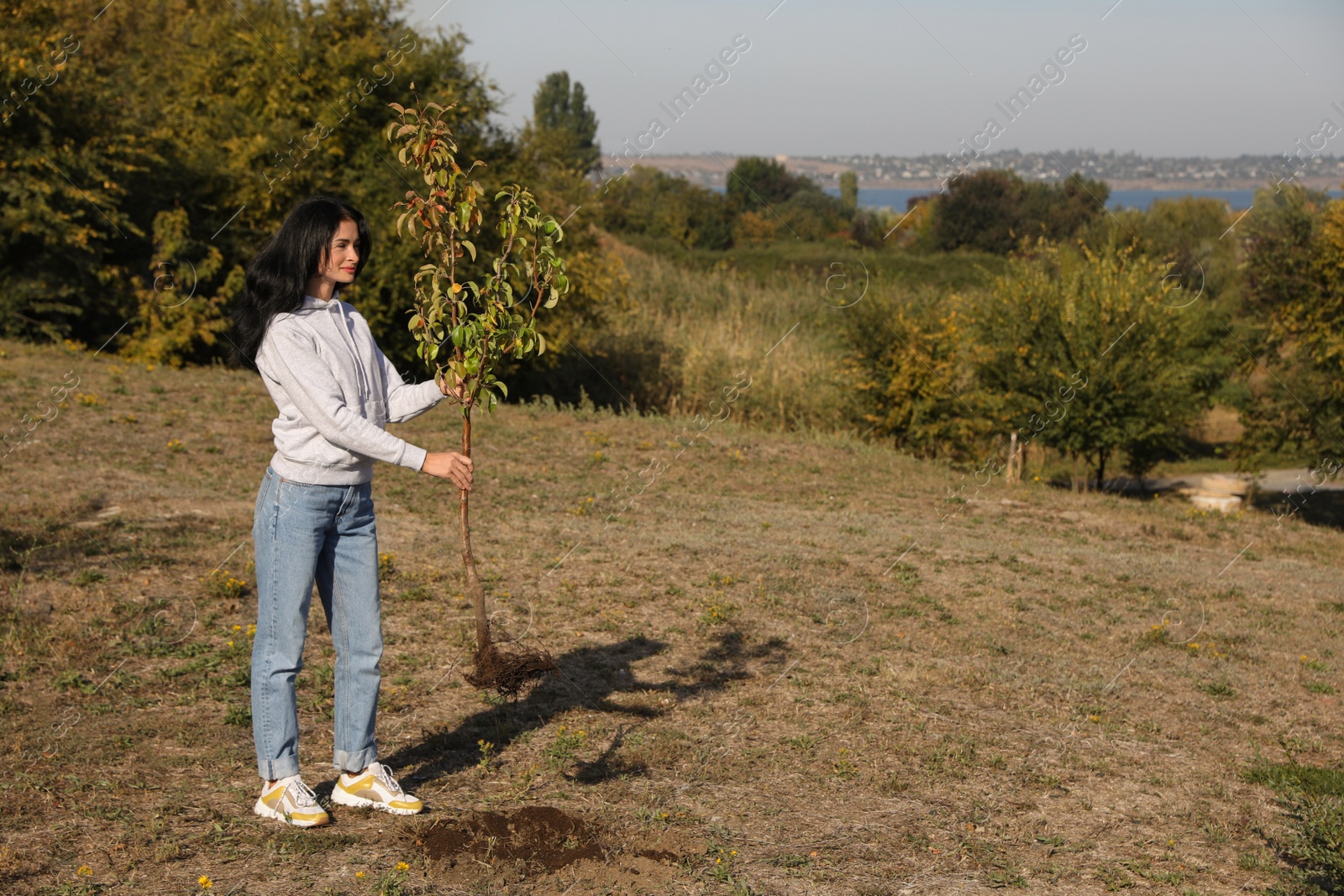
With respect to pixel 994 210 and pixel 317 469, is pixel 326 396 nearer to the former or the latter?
pixel 317 469

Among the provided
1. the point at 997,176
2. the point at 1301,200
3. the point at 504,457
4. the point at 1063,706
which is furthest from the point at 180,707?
the point at 997,176

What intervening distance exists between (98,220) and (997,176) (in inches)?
1808

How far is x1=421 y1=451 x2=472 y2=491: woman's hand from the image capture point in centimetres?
339

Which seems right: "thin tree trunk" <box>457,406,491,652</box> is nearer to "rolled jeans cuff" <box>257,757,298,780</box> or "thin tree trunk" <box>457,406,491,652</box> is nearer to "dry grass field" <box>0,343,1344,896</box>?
"dry grass field" <box>0,343,1344,896</box>

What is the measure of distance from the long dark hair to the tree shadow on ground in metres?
1.82

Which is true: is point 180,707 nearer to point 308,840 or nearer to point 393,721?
point 393,721

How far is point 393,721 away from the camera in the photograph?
485 cm

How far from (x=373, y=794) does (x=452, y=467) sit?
124cm

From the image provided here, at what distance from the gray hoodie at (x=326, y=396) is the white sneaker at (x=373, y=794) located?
1.03m

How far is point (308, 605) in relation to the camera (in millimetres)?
3484

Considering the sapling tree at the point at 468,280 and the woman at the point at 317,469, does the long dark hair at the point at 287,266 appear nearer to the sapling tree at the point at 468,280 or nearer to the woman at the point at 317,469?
the woman at the point at 317,469

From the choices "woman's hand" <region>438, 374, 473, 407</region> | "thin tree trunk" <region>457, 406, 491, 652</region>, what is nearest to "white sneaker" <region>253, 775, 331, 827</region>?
"thin tree trunk" <region>457, 406, 491, 652</region>

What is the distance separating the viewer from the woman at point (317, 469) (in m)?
3.43

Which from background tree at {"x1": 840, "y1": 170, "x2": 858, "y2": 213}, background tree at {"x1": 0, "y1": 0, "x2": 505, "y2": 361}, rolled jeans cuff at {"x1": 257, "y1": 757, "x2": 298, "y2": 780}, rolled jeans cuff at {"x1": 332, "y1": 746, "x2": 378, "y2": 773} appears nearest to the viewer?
rolled jeans cuff at {"x1": 257, "y1": 757, "x2": 298, "y2": 780}
